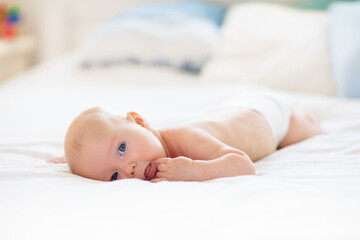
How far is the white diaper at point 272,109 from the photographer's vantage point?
1.28m

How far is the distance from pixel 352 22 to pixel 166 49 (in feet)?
2.58

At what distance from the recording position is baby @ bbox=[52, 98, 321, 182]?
0.95 m

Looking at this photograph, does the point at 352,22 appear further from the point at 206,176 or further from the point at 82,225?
the point at 82,225

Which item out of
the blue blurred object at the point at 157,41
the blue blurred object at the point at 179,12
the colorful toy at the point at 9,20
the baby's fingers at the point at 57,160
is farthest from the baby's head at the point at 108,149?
the colorful toy at the point at 9,20

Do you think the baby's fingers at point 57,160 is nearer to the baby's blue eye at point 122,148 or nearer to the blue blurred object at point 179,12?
the baby's blue eye at point 122,148

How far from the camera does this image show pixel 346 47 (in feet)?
5.63

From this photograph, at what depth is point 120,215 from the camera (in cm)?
70

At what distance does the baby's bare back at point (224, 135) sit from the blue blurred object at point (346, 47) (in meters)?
0.55

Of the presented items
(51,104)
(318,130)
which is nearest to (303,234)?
(318,130)

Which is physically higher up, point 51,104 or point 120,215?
point 120,215

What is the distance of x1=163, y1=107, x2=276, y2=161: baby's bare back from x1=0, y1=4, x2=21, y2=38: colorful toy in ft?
6.64

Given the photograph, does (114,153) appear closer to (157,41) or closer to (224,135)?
(224,135)

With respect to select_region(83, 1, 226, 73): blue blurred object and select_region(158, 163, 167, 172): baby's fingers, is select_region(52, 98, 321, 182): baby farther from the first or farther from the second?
select_region(83, 1, 226, 73): blue blurred object

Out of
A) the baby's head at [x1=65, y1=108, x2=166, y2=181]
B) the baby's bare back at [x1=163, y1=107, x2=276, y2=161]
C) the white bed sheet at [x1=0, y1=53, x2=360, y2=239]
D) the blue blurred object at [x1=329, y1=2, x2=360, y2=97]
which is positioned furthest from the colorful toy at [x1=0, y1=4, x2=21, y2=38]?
the baby's head at [x1=65, y1=108, x2=166, y2=181]
